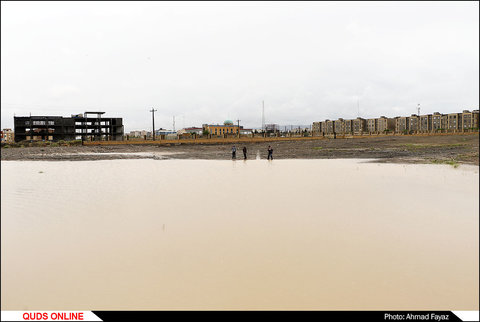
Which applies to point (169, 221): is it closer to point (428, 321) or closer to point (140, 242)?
point (140, 242)

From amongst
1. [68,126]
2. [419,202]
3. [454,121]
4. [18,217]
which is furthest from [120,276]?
[454,121]

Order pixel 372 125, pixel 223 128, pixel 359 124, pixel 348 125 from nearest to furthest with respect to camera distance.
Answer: pixel 223 128 < pixel 359 124 < pixel 372 125 < pixel 348 125

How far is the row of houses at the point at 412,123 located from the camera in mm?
136625

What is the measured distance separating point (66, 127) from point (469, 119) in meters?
147

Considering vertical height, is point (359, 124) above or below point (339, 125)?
below

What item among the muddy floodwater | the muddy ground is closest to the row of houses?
the muddy ground

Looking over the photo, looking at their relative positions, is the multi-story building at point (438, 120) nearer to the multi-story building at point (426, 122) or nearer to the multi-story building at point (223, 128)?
the multi-story building at point (426, 122)

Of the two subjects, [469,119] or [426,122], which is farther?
[426,122]

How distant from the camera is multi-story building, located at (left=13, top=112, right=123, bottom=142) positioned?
86.8 m

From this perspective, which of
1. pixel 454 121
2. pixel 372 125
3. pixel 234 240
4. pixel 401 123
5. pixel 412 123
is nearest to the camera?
pixel 234 240

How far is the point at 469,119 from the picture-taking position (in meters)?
136

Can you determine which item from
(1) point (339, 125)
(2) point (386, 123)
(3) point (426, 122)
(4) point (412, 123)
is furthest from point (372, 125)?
(3) point (426, 122)

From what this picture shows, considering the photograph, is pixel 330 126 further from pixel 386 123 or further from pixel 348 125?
pixel 386 123

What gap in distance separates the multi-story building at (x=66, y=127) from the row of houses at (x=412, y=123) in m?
71.1
